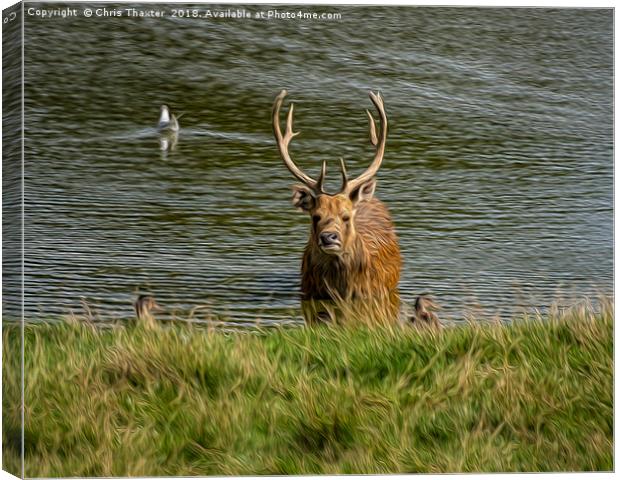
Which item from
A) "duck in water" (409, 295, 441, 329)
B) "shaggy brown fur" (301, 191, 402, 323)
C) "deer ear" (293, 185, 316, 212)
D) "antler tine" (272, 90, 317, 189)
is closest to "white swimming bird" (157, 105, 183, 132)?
"antler tine" (272, 90, 317, 189)

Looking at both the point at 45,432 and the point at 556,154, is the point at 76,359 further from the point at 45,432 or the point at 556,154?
the point at 556,154

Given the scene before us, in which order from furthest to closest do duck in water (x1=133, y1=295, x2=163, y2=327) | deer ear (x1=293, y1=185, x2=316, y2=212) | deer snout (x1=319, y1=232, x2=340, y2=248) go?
1. deer snout (x1=319, y1=232, x2=340, y2=248)
2. deer ear (x1=293, y1=185, x2=316, y2=212)
3. duck in water (x1=133, y1=295, x2=163, y2=327)

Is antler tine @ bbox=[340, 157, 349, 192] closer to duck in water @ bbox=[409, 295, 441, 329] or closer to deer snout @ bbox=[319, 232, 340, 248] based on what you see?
deer snout @ bbox=[319, 232, 340, 248]

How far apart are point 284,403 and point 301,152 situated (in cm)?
145

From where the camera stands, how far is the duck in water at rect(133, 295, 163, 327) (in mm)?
9977

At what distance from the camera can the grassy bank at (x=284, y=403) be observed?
32.3 feet

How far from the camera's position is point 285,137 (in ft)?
33.4

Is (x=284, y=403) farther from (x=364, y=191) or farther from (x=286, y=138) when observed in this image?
(x=286, y=138)

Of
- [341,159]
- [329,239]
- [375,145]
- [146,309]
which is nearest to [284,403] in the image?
[146,309]

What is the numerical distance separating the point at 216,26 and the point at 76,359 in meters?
2.04

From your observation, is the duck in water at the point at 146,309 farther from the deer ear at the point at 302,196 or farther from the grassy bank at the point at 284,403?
the deer ear at the point at 302,196

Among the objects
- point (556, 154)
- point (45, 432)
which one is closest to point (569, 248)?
point (556, 154)

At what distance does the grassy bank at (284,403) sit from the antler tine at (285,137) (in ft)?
2.90

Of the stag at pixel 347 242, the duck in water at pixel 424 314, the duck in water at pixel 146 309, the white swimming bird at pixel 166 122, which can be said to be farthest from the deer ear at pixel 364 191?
the duck in water at pixel 146 309
